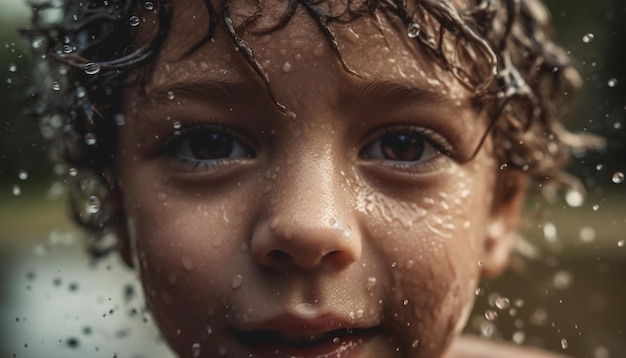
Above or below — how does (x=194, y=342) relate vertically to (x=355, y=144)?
below

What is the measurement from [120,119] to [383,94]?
500mm

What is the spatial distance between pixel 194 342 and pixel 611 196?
103 inches

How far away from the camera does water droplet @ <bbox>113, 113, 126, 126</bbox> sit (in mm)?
1441

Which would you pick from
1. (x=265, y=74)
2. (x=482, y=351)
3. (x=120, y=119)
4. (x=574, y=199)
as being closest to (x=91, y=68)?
(x=120, y=119)

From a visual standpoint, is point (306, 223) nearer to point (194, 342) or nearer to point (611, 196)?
point (194, 342)

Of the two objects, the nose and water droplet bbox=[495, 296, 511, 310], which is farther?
water droplet bbox=[495, 296, 511, 310]

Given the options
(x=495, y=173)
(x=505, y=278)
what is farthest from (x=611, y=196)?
(x=495, y=173)

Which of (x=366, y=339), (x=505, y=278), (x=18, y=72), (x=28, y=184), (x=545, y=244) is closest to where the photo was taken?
(x=366, y=339)

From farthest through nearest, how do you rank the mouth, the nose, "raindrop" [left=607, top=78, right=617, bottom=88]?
"raindrop" [left=607, top=78, right=617, bottom=88], the mouth, the nose

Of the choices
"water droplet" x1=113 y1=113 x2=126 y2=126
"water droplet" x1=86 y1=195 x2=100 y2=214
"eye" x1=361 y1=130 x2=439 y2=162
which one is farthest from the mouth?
"water droplet" x1=86 y1=195 x2=100 y2=214

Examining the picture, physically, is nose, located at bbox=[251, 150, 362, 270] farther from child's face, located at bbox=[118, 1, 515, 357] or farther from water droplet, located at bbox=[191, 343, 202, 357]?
water droplet, located at bbox=[191, 343, 202, 357]

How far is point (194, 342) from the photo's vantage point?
4.45 ft

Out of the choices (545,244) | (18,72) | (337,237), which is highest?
(337,237)

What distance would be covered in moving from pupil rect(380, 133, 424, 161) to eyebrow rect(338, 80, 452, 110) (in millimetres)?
73
